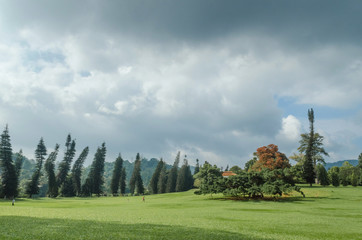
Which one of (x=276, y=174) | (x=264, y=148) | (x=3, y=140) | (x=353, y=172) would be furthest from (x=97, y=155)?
(x=353, y=172)

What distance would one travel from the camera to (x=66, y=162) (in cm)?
9875

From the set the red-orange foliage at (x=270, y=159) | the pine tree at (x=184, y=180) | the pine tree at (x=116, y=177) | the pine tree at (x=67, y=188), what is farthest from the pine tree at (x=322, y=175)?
the pine tree at (x=67, y=188)

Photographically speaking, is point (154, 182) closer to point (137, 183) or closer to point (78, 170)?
point (137, 183)

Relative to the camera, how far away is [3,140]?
73.2m

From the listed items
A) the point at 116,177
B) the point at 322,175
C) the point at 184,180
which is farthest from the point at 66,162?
the point at 322,175

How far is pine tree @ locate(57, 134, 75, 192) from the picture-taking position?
95.8 meters

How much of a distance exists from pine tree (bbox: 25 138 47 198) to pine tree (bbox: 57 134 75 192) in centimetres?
749

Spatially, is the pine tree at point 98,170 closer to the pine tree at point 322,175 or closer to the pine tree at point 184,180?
the pine tree at point 184,180

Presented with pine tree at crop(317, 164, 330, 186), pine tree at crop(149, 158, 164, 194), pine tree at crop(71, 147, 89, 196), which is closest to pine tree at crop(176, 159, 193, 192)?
pine tree at crop(149, 158, 164, 194)

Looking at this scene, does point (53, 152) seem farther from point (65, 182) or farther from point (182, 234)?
point (182, 234)

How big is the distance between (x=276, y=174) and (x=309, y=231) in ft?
118

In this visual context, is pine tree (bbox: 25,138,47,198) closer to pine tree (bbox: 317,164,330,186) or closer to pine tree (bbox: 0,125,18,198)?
pine tree (bbox: 0,125,18,198)

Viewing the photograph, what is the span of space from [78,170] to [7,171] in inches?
1312

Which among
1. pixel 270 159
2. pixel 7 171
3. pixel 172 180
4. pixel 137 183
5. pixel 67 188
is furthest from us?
pixel 172 180
